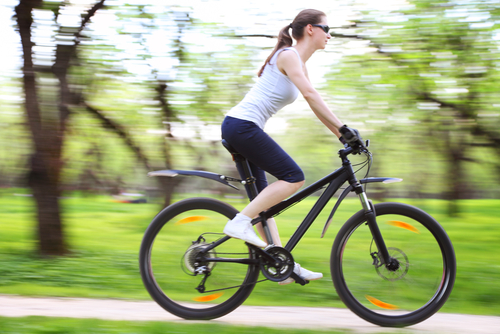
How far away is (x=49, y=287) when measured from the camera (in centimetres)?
395

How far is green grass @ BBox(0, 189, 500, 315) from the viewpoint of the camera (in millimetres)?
3625

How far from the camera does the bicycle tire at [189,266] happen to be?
9.87 feet

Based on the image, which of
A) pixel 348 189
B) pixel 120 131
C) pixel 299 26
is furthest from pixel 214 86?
pixel 348 189

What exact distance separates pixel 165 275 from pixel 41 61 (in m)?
3.49

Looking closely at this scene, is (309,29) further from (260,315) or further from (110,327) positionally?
(110,327)

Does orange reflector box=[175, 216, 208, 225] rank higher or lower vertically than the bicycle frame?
lower

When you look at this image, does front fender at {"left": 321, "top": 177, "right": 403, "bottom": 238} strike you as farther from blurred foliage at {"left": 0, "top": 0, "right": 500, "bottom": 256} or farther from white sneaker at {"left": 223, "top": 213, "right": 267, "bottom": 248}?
blurred foliage at {"left": 0, "top": 0, "right": 500, "bottom": 256}

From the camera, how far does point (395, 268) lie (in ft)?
9.61

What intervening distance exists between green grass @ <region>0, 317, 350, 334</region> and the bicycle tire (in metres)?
0.16

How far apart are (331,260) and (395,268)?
0.44m

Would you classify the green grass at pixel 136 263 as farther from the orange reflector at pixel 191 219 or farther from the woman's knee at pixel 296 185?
the orange reflector at pixel 191 219

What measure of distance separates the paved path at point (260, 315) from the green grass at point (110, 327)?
127 millimetres

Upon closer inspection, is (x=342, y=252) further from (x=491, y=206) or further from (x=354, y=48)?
(x=491, y=206)

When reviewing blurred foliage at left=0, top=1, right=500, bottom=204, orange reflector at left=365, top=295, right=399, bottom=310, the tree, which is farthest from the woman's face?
the tree
